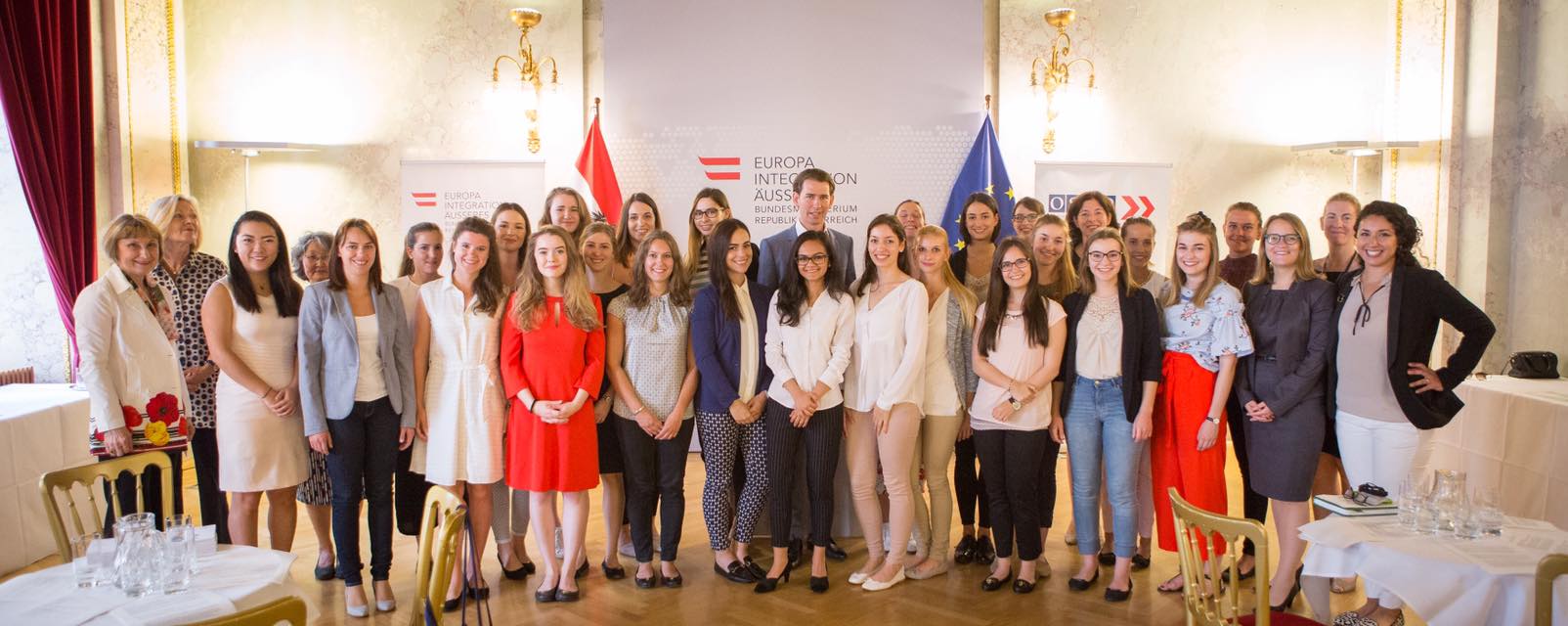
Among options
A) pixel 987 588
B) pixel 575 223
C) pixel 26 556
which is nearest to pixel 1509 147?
pixel 987 588

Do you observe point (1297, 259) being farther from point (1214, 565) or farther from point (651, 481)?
point (651, 481)

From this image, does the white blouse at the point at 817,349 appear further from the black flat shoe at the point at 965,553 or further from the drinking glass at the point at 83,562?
the drinking glass at the point at 83,562

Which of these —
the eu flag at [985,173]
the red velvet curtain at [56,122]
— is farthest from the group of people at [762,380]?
the eu flag at [985,173]

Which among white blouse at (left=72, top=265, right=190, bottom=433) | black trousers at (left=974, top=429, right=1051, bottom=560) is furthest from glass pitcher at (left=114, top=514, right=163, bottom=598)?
black trousers at (left=974, top=429, right=1051, bottom=560)

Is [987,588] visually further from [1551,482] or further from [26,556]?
[26,556]

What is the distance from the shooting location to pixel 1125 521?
155 inches

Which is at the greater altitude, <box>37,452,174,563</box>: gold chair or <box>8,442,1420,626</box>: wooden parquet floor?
<box>37,452,174,563</box>: gold chair

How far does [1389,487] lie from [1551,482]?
4.87 feet

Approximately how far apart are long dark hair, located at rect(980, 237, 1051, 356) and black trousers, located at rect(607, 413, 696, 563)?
1.33 meters

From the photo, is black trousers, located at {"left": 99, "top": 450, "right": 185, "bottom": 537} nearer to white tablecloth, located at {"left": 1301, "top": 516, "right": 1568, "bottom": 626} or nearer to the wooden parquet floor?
the wooden parquet floor

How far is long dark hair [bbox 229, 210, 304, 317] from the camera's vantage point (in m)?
3.58

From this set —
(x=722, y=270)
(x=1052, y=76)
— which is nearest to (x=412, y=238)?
(x=722, y=270)

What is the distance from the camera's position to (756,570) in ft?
13.7

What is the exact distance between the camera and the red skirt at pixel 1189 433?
3822 mm
